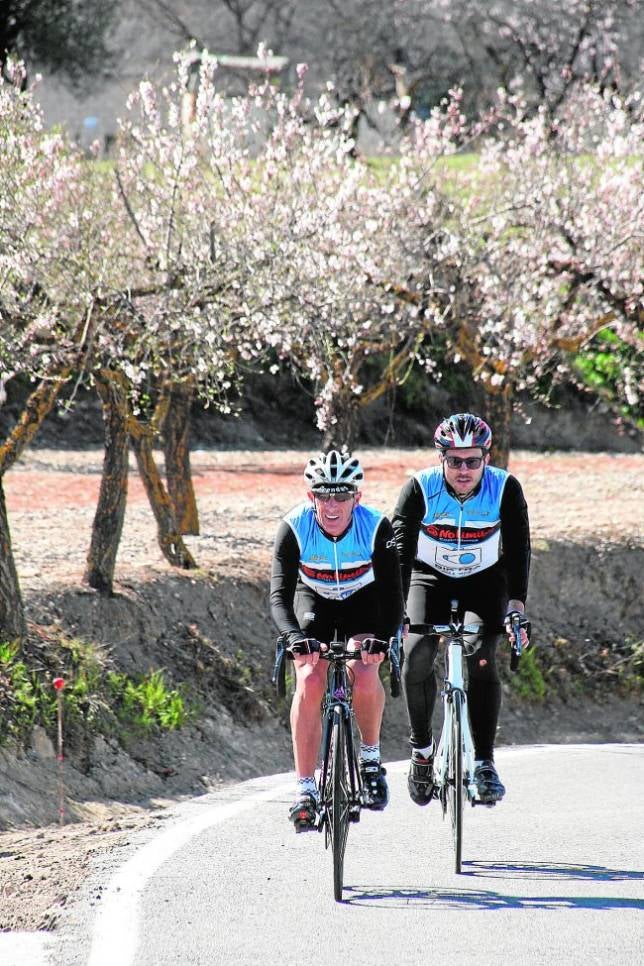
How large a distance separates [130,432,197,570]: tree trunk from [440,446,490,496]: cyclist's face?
657 cm

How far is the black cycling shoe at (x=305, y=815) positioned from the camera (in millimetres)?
6332

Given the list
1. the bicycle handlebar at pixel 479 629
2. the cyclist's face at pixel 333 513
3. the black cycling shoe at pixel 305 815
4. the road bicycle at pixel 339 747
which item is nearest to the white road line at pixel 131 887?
the black cycling shoe at pixel 305 815

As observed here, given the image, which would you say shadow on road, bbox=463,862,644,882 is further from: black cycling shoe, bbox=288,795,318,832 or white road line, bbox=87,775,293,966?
white road line, bbox=87,775,293,966

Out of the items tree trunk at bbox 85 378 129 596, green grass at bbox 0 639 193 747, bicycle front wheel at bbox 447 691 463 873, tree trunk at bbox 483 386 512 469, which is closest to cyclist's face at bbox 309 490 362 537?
bicycle front wheel at bbox 447 691 463 873

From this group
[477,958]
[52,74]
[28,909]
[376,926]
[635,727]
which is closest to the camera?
[477,958]

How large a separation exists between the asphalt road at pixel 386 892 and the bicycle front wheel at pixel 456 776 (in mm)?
167

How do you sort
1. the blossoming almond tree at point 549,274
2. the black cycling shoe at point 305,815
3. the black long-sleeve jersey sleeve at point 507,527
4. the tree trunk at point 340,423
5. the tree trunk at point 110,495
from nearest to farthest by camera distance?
the black cycling shoe at point 305,815
the black long-sleeve jersey sleeve at point 507,527
the tree trunk at point 110,495
the tree trunk at point 340,423
the blossoming almond tree at point 549,274

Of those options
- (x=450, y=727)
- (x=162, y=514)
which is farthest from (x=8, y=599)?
(x=450, y=727)

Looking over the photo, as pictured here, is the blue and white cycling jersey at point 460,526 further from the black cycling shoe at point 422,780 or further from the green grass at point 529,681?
the green grass at point 529,681

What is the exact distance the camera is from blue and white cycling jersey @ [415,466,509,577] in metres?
7.24

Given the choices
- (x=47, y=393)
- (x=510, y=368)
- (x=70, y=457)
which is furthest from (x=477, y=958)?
(x=70, y=457)

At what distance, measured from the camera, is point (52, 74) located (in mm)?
43062

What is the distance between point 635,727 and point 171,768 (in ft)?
18.2

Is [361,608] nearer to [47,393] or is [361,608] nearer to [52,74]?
[47,393]
